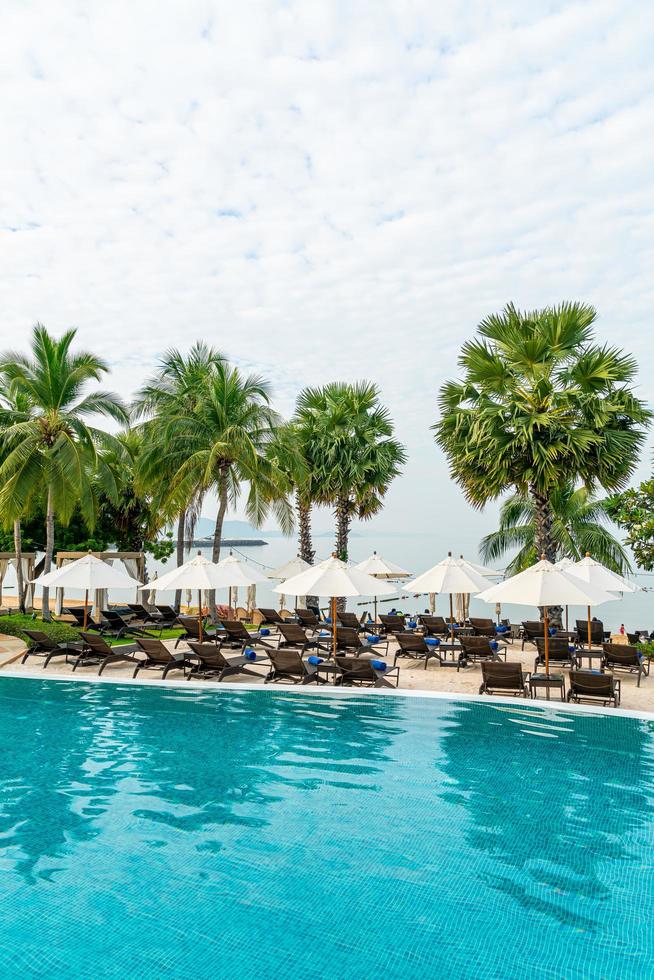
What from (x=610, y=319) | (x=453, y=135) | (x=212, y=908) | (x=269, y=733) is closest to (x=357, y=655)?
(x=269, y=733)

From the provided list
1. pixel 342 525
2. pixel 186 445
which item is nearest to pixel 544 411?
pixel 342 525

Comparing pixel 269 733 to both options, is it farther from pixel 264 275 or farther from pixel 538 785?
pixel 264 275

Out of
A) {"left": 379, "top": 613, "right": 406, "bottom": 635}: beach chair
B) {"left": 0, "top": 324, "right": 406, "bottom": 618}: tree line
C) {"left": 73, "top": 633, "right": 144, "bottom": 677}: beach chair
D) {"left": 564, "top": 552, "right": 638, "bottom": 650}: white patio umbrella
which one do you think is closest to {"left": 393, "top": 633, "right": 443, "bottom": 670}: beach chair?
{"left": 379, "top": 613, "right": 406, "bottom": 635}: beach chair

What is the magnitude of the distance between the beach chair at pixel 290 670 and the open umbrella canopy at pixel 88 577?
185 inches

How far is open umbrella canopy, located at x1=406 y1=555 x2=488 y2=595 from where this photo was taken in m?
15.2

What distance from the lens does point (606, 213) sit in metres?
14.1

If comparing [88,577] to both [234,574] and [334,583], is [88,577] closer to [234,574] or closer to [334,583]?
[234,574]

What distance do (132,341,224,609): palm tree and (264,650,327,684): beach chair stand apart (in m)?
10.0

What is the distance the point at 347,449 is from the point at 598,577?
40.1 feet

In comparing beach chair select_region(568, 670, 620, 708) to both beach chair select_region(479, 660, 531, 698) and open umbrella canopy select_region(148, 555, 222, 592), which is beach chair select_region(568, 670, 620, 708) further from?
open umbrella canopy select_region(148, 555, 222, 592)

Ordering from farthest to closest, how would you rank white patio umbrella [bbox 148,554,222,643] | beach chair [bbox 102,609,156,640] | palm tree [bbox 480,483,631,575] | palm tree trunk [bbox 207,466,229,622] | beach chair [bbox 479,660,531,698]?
palm tree [bbox 480,483,631,575]
palm tree trunk [bbox 207,466,229,622]
beach chair [bbox 102,609,156,640]
white patio umbrella [bbox 148,554,222,643]
beach chair [bbox 479,660,531,698]

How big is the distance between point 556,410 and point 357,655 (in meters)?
8.13

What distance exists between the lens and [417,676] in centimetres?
1332

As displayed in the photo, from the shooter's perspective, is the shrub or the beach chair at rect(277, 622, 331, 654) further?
the shrub
